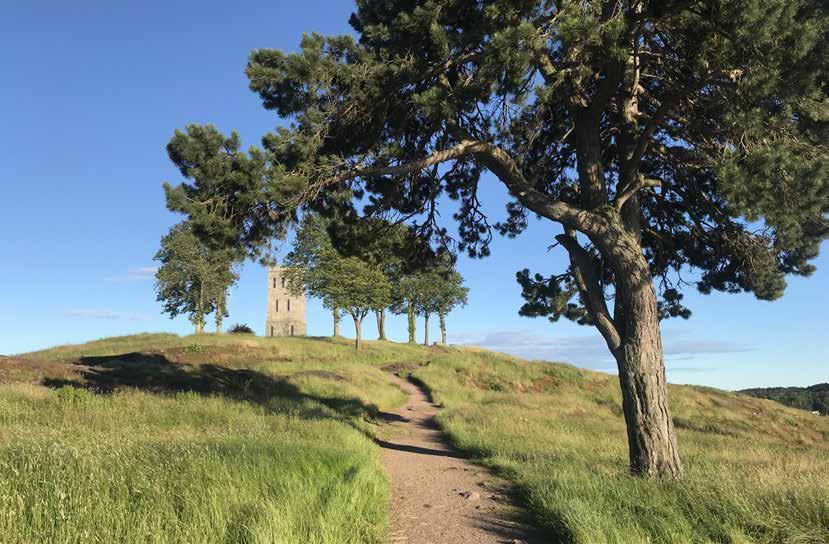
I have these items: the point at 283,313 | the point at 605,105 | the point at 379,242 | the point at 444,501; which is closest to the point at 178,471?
the point at 444,501

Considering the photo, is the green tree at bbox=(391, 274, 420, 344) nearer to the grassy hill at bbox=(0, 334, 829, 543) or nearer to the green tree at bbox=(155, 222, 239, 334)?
the green tree at bbox=(155, 222, 239, 334)

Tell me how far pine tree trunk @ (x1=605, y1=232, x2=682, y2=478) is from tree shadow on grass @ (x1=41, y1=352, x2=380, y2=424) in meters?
7.43

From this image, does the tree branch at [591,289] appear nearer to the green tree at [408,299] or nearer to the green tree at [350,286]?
the green tree at [350,286]

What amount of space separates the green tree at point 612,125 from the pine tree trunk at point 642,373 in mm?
28

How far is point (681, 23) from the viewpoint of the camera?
8164 millimetres

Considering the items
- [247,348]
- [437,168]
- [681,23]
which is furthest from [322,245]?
[681,23]

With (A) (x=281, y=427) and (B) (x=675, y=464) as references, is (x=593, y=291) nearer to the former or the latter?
(B) (x=675, y=464)

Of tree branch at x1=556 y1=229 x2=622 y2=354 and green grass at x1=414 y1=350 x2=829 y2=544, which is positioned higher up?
tree branch at x1=556 y1=229 x2=622 y2=354

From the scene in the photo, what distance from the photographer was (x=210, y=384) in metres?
17.4

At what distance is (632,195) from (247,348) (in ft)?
95.8

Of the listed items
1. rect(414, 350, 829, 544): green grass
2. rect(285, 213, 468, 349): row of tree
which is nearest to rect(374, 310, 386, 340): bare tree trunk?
rect(285, 213, 468, 349): row of tree

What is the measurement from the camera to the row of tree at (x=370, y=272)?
12.2m

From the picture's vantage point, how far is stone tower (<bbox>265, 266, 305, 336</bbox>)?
7594 centimetres

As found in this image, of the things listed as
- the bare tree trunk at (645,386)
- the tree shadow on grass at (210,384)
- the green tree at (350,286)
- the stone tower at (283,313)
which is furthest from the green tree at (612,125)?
the stone tower at (283,313)
